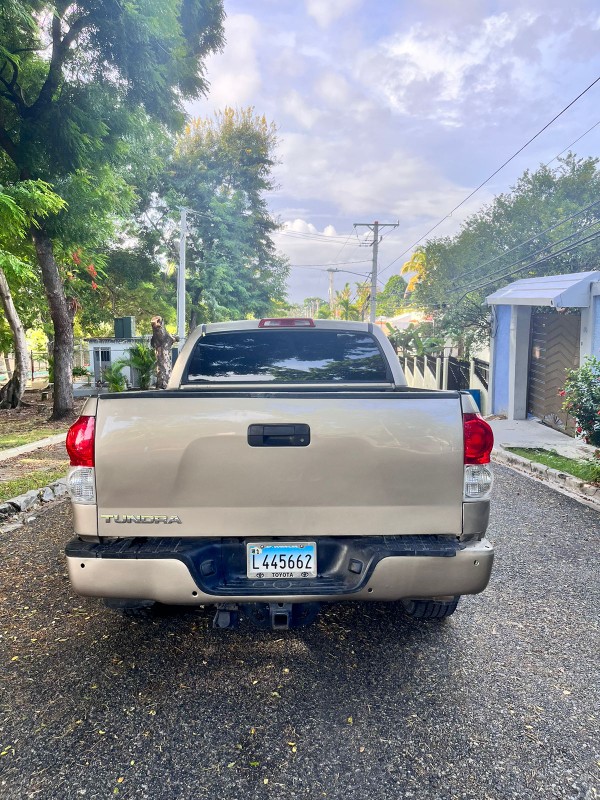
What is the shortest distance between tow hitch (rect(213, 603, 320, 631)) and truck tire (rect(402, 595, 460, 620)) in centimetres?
73

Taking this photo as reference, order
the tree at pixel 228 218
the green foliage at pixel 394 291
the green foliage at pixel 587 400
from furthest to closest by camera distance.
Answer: the green foliage at pixel 394 291 → the tree at pixel 228 218 → the green foliage at pixel 587 400

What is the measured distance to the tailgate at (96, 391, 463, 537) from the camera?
2.61 metres

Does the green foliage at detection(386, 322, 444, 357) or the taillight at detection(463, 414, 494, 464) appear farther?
the green foliage at detection(386, 322, 444, 357)

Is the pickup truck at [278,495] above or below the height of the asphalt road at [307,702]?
above

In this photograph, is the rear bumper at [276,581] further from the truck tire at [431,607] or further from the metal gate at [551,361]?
the metal gate at [551,361]

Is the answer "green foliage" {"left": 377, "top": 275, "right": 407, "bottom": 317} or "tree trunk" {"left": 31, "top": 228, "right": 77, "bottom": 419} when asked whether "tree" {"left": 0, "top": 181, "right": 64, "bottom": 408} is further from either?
"green foliage" {"left": 377, "top": 275, "right": 407, "bottom": 317}

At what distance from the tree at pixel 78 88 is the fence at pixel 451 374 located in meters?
8.59

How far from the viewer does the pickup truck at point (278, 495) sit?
8.55 ft

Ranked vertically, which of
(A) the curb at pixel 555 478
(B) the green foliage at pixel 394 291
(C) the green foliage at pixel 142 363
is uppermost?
(B) the green foliage at pixel 394 291

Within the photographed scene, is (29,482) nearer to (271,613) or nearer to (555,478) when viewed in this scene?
(271,613)

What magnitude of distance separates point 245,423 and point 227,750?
1.36 meters

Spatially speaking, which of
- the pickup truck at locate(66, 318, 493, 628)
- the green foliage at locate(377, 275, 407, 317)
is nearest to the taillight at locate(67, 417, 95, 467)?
the pickup truck at locate(66, 318, 493, 628)

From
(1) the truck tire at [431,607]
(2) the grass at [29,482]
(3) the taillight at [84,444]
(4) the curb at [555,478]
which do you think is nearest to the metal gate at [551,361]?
(4) the curb at [555,478]

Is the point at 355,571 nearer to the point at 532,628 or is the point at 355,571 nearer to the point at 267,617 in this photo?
the point at 267,617
